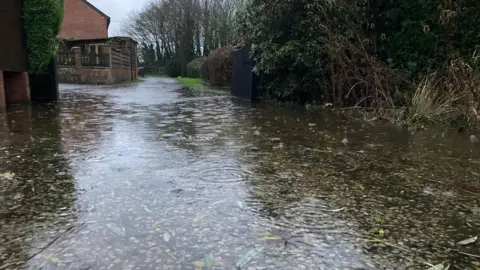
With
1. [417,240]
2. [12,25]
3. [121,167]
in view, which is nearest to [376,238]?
[417,240]

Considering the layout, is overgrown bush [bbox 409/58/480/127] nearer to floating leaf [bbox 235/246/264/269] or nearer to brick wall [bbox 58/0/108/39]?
floating leaf [bbox 235/246/264/269]

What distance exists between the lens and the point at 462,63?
6.39m

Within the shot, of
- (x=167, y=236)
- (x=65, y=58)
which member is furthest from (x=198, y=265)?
(x=65, y=58)

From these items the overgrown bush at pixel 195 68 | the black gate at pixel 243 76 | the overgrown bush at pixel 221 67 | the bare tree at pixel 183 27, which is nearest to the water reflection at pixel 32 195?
the black gate at pixel 243 76

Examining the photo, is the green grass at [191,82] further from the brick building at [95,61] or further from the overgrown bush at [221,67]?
the brick building at [95,61]

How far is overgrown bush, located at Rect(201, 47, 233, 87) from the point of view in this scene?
18.2 meters

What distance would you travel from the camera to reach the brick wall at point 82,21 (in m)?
35.7

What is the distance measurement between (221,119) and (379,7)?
438 cm

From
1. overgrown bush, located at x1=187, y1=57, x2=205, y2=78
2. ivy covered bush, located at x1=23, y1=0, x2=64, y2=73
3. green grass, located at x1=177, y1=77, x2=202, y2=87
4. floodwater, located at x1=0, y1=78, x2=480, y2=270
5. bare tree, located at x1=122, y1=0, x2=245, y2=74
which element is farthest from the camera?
bare tree, located at x1=122, y1=0, x2=245, y2=74

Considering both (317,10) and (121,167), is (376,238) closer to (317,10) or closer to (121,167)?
(121,167)

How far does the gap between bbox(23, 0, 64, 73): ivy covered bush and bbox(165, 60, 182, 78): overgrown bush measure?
36317 mm

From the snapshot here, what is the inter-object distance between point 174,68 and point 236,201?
1795 inches

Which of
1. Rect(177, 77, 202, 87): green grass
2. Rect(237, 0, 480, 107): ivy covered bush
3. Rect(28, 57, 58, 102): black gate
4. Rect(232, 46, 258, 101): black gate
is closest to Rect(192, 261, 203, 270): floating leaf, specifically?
Rect(237, 0, 480, 107): ivy covered bush

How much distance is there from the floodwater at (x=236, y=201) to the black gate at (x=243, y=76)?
6.49 metres
